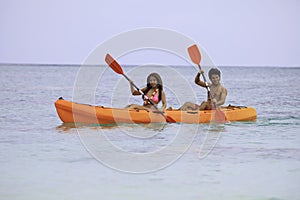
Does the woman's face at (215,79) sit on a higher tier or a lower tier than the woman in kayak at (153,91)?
higher

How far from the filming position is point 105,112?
9.41 metres

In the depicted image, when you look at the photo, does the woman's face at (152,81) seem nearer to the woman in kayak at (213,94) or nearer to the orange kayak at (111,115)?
the orange kayak at (111,115)

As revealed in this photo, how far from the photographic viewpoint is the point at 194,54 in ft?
35.0

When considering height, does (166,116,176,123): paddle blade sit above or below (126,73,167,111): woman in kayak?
below

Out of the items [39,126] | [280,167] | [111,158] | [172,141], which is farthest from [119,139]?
[280,167]

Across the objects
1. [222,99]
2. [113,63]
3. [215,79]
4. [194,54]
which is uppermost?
[194,54]

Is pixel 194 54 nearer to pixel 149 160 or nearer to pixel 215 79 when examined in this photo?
pixel 215 79

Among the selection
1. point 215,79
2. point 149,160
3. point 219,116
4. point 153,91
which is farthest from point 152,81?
point 149,160

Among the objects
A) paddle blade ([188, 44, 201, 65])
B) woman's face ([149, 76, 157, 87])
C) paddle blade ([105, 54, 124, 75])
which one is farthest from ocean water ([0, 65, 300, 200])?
paddle blade ([188, 44, 201, 65])

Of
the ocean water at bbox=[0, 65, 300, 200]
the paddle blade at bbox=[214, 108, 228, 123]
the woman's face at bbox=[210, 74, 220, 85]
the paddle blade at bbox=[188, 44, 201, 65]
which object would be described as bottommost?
the ocean water at bbox=[0, 65, 300, 200]

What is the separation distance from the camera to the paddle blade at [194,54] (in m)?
10.6

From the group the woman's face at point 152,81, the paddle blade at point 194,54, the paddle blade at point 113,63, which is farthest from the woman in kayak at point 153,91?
the paddle blade at point 194,54

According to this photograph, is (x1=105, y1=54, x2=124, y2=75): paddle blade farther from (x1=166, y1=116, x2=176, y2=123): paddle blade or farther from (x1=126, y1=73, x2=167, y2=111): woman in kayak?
(x1=166, y1=116, x2=176, y2=123): paddle blade

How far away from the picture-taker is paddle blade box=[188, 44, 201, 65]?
34.7ft
